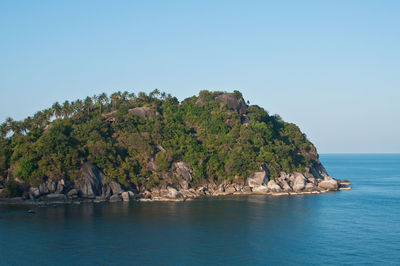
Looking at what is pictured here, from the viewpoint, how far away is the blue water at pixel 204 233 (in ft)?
139

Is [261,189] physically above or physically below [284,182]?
below

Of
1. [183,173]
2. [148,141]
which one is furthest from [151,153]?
[183,173]

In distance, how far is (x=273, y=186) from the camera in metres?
90.4

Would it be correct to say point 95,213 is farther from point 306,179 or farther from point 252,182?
point 306,179

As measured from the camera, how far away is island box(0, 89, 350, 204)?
7856 cm

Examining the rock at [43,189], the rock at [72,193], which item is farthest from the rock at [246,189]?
the rock at [43,189]

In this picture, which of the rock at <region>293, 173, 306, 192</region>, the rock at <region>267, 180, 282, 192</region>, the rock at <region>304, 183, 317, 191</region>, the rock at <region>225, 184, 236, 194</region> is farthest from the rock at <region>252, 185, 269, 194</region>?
the rock at <region>304, 183, 317, 191</region>

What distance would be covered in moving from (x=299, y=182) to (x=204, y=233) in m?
47.4

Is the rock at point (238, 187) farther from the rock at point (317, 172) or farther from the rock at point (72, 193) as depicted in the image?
the rock at point (72, 193)

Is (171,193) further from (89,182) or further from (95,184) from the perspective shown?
(89,182)

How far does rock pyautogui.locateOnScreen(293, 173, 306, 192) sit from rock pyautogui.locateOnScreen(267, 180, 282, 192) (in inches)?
190

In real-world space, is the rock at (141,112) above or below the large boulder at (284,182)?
above

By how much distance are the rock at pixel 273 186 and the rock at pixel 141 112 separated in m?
37.4

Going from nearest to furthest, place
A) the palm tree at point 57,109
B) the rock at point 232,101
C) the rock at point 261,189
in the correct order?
the rock at point 261,189
the palm tree at point 57,109
the rock at point 232,101
